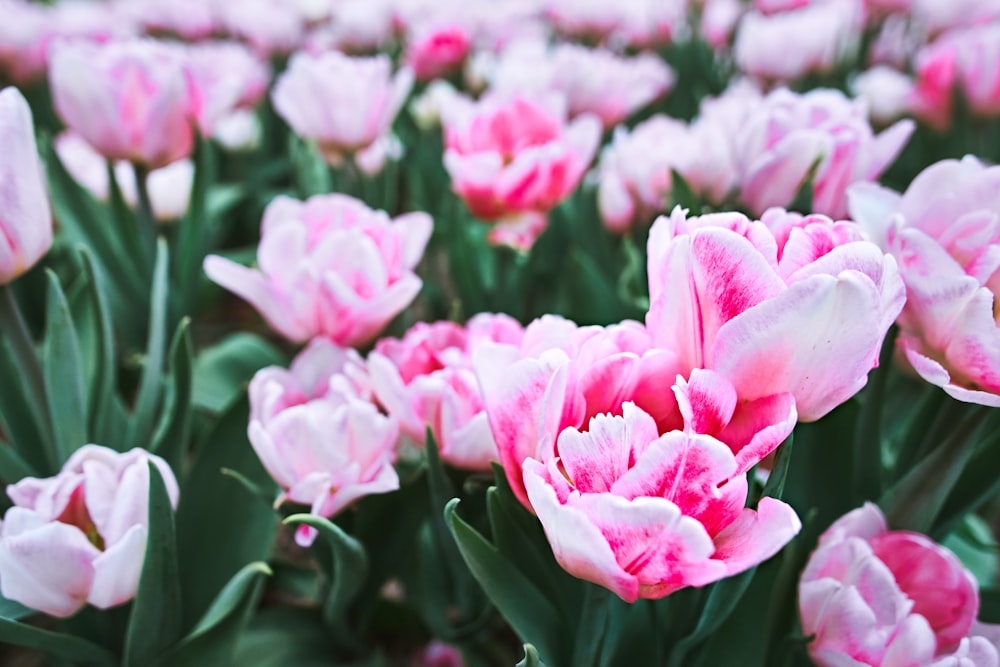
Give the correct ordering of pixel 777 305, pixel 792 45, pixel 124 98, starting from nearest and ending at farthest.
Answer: pixel 777 305 < pixel 124 98 < pixel 792 45

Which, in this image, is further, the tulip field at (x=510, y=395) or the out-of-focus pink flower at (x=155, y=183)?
the out-of-focus pink flower at (x=155, y=183)

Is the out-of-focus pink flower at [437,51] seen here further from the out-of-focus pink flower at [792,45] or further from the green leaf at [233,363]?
the green leaf at [233,363]

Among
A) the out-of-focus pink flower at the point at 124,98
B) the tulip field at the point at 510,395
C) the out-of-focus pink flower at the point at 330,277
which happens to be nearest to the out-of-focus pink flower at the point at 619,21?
the tulip field at the point at 510,395

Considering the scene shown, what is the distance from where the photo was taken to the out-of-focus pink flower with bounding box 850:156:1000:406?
42 cm

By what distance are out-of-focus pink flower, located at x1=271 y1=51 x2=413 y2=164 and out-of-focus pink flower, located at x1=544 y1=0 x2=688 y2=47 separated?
1.25 meters

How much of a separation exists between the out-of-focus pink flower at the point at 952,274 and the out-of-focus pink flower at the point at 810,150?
0.15 metres

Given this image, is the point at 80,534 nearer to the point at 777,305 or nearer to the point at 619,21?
the point at 777,305

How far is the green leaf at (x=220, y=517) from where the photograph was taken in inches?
26.5

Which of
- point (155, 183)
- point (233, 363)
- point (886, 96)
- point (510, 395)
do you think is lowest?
point (233, 363)

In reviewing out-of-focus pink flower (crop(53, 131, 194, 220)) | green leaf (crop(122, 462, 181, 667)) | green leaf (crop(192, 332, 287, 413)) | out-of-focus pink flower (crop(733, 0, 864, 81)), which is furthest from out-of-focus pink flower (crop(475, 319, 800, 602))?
out-of-focus pink flower (crop(733, 0, 864, 81))

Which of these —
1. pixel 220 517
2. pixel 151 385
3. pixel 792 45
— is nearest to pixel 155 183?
pixel 151 385

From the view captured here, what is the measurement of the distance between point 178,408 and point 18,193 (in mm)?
229

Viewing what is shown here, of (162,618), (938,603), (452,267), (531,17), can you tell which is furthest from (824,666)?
(531,17)

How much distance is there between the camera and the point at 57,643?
55 centimetres
